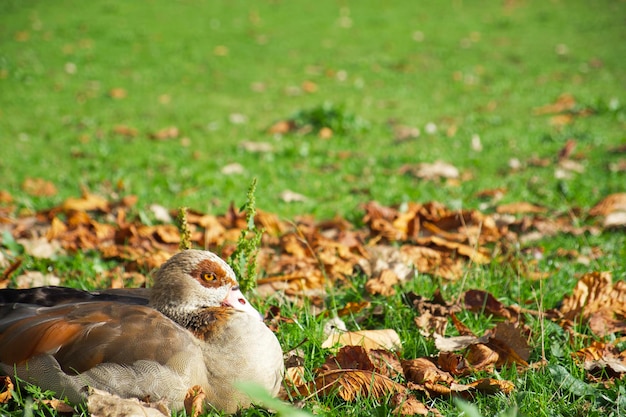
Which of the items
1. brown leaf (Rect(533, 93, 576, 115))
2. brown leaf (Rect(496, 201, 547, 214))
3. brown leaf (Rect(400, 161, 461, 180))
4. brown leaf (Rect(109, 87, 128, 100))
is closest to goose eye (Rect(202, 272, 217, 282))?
brown leaf (Rect(496, 201, 547, 214))

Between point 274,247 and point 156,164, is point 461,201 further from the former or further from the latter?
point 156,164

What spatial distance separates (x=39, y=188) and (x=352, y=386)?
189 inches

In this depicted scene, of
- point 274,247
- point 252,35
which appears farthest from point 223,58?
point 274,247

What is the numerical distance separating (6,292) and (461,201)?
3.99 metres

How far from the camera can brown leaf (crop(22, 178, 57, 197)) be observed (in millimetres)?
6336

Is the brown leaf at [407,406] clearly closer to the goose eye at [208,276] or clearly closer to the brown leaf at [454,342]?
the brown leaf at [454,342]

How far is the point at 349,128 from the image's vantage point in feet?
27.7

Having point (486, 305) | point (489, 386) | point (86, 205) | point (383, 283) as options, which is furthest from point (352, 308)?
point (86, 205)

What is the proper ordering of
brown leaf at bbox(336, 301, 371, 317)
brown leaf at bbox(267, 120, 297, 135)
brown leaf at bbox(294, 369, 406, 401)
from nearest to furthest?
brown leaf at bbox(294, 369, 406, 401) < brown leaf at bbox(336, 301, 371, 317) < brown leaf at bbox(267, 120, 297, 135)

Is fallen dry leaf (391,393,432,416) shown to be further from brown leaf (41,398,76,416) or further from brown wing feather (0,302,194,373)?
brown leaf (41,398,76,416)

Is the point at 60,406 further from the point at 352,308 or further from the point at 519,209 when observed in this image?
the point at 519,209

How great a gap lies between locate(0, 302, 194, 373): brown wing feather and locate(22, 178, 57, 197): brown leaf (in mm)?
3936

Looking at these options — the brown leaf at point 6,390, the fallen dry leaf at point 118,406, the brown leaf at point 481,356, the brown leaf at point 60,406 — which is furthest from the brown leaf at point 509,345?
the brown leaf at point 6,390

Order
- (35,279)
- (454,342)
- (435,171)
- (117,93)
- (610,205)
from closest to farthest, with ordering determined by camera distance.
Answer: (454,342)
(35,279)
(610,205)
(435,171)
(117,93)
